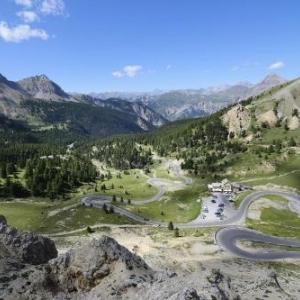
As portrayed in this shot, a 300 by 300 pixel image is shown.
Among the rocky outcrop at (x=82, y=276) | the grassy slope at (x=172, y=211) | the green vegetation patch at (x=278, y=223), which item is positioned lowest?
the green vegetation patch at (x=278, y=223)

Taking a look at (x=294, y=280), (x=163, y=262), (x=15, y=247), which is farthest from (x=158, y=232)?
(x=15, y=247)

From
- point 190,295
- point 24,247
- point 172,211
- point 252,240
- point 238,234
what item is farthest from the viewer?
point 172,211

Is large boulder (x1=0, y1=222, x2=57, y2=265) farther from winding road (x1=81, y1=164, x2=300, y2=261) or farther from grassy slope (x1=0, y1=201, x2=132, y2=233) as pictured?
grassy slope (x1=0, y1=201, x2=132, y2=233)

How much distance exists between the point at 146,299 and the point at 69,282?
8.10 meters

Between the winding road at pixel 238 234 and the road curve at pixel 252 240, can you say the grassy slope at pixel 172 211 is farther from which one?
the road curve at pixel 252 240

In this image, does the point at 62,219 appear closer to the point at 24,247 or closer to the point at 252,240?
the point at 252,240

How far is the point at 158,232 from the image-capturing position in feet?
464

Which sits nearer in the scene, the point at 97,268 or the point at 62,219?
the point at 97,268

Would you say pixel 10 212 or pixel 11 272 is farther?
pixel 10 212

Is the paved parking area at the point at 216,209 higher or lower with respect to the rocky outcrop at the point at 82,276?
lower

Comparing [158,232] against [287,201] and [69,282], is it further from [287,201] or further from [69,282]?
[69,282]

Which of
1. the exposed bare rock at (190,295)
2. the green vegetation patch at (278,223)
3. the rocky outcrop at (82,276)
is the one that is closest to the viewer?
the exposed bare rock at (190,295)

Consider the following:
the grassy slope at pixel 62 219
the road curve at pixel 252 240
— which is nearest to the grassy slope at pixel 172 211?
the grassy slope at pixel 62 219

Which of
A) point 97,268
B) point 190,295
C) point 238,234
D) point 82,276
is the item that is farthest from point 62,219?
point 190,295
